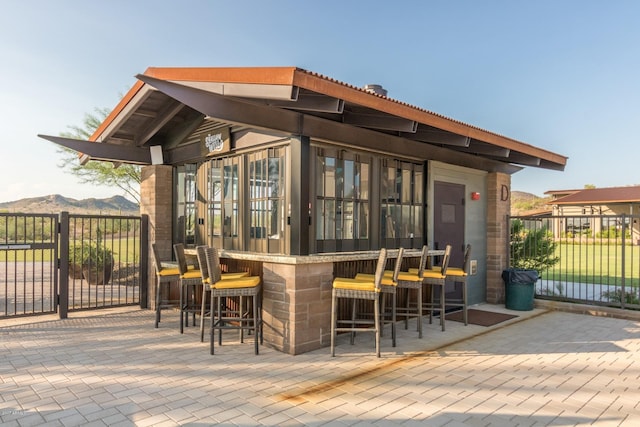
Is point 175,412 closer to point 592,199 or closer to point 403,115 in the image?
point 403,115

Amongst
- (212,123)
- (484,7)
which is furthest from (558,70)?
(212,123)

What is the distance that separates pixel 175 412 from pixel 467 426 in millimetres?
2132

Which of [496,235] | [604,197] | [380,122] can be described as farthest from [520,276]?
[604,197]

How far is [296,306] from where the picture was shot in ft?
13.7

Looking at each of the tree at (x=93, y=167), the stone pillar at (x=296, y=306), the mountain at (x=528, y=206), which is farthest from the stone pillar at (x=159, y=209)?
the mountain at (x=528, y=206)

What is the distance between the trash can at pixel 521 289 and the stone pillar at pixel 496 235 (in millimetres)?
536

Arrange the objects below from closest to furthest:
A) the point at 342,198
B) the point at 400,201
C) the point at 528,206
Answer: the point at 342,198
the point at 400,201
the point at 528,206

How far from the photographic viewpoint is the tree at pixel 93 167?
48.1 ft

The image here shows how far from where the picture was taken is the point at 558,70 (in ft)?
51.3

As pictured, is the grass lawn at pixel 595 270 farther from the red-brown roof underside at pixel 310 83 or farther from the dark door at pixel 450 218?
the red-brown roof underside at pixel 310 83

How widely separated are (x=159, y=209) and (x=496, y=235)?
6.64m

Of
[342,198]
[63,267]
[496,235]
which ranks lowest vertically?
[63,267]

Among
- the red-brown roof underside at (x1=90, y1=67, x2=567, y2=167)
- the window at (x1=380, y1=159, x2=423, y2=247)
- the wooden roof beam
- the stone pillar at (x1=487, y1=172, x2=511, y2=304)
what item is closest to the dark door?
the window at (x1=380, y1=159, x2=423, y2=247)

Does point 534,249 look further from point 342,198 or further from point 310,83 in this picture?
point 310,83
